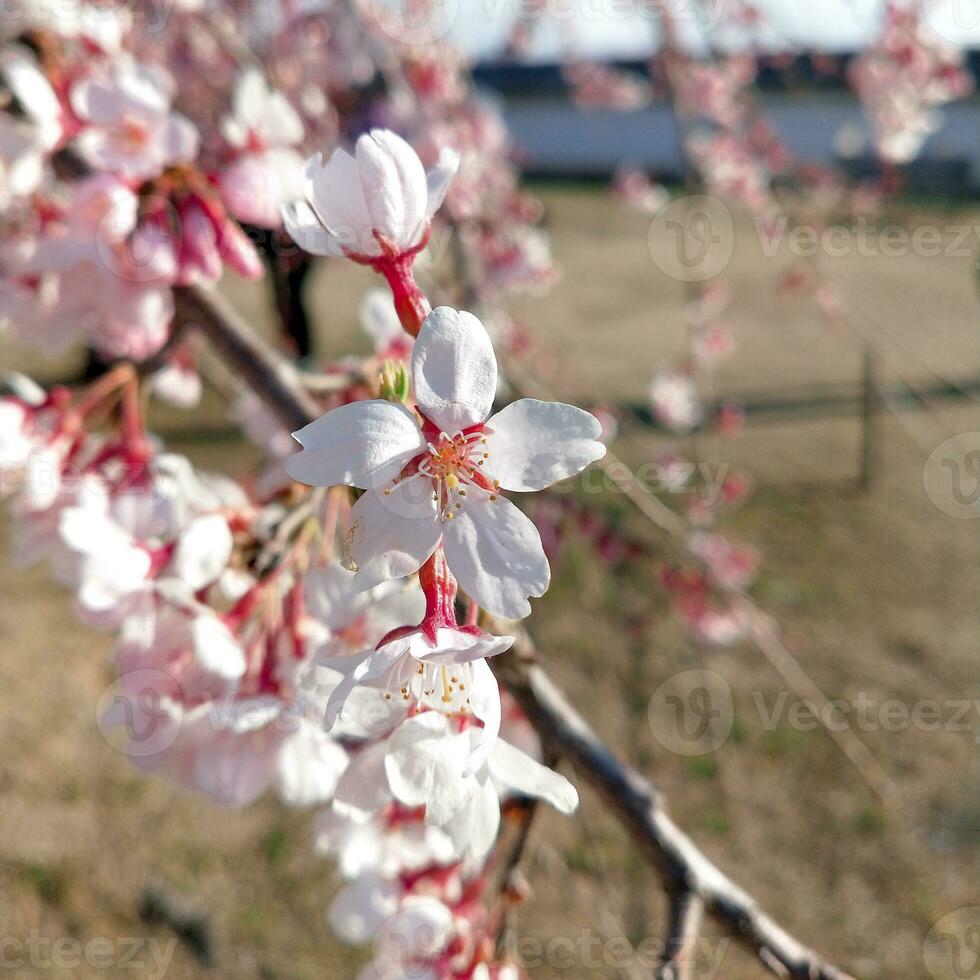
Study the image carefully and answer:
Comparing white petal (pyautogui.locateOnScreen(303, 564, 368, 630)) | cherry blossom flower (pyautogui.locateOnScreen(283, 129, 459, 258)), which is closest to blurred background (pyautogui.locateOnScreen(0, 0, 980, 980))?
white petal (pyautogui.locateOnScreen(303, 564, 368, 630))

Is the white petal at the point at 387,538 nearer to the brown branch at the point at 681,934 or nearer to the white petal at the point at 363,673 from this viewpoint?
the white petal at the point at 363,673

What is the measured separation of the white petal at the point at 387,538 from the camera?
0.55m

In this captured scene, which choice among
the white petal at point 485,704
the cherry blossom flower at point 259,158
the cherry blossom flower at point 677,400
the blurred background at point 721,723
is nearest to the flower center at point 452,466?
the white petal at point 485,704

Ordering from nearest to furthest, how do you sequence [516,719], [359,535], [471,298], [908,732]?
[359,535] < [516,719] < [471,298] < [908,732]

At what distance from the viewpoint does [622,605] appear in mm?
4102

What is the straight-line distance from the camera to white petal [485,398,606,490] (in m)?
0.57

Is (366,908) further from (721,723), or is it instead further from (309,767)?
(721,723)

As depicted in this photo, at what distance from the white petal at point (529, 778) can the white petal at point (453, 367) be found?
247mm

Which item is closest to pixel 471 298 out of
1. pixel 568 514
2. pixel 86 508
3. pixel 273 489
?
pixel 568 514

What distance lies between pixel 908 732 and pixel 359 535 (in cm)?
329

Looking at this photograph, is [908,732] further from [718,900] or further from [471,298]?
[718,900]

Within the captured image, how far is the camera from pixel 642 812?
0.87 metres

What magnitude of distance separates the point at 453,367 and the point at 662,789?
2.78m

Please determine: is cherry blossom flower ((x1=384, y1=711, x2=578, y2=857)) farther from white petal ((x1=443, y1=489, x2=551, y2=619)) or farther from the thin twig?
the thin twig
